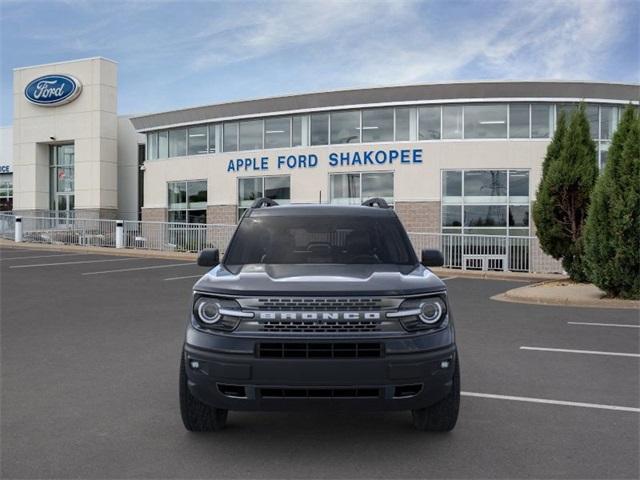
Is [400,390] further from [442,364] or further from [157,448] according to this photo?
[157,448]

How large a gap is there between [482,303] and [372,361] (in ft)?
30.6

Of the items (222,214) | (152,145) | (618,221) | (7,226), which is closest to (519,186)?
(618,221)

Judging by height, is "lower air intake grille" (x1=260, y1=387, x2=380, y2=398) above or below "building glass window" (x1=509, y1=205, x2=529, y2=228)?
below

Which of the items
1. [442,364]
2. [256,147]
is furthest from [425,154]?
[442,364]

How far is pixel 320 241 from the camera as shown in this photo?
18.1 feet

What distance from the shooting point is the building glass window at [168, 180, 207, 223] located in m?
32.1

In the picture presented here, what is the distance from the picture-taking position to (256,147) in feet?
99.9

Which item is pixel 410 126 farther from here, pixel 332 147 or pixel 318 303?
pixel 318 303

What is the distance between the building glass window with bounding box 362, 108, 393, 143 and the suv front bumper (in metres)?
24.1

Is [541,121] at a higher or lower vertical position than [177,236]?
higher

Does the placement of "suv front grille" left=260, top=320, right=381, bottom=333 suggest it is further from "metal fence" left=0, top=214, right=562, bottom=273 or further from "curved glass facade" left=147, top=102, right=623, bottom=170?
"curved glass facade" left=147, top=102, right=623, bottom=170

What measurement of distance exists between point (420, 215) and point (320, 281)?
23147 millimetres

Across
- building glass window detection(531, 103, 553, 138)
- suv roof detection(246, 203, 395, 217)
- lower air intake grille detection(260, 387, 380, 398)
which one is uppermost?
building glass window detection(531, 103, 553, 138)

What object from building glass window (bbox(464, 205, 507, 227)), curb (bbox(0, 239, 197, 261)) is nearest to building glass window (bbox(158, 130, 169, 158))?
curb (bbox(0, 239, 197, 261))
